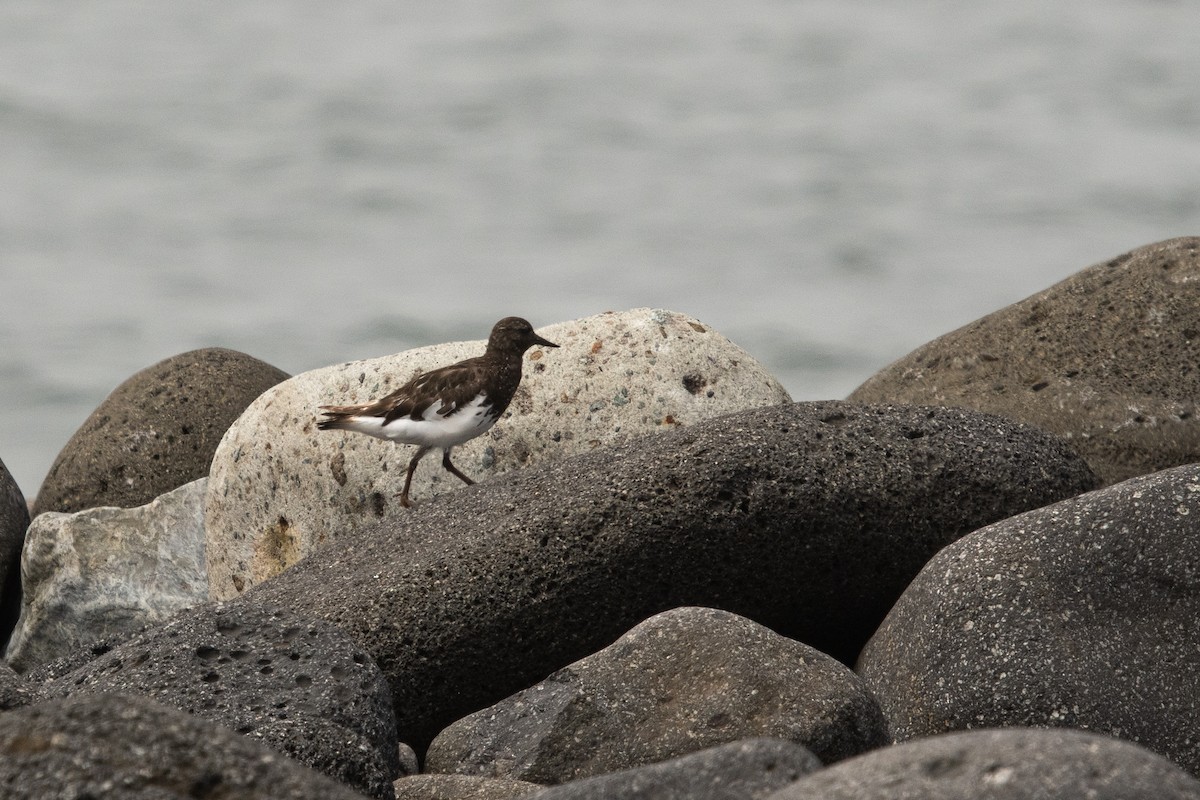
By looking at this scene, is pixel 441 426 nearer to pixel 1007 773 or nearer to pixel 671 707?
pixel 671 707

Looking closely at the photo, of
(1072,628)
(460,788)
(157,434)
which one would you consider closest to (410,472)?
(157,434)

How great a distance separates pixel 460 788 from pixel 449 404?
3.43 meters

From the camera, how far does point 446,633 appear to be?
659 cm

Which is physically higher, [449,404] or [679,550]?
[449,404]

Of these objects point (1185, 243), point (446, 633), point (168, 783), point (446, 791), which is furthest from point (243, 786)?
point (1185, 243)

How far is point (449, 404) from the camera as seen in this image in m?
8.32

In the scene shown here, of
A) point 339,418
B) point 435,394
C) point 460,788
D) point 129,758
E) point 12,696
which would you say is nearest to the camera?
point 129,758

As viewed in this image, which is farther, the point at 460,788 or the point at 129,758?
the point at 460,788

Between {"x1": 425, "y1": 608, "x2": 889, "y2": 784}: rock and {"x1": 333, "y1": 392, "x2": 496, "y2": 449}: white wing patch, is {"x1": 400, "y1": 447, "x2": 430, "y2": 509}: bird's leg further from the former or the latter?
{"x1": 425, "y1": 608, "x2": 889, "y2": 784}: rock

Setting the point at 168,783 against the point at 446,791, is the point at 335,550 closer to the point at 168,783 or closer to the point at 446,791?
the point at 446,791

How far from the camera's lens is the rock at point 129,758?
11.2 ft

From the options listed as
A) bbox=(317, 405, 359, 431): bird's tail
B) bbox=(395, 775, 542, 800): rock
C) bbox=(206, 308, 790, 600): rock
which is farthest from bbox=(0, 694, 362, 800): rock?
bbox=(206, 308, 790, 600): rock

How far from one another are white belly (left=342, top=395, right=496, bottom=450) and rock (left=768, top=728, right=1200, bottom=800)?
5047 millimetres

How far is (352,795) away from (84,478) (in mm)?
7966
